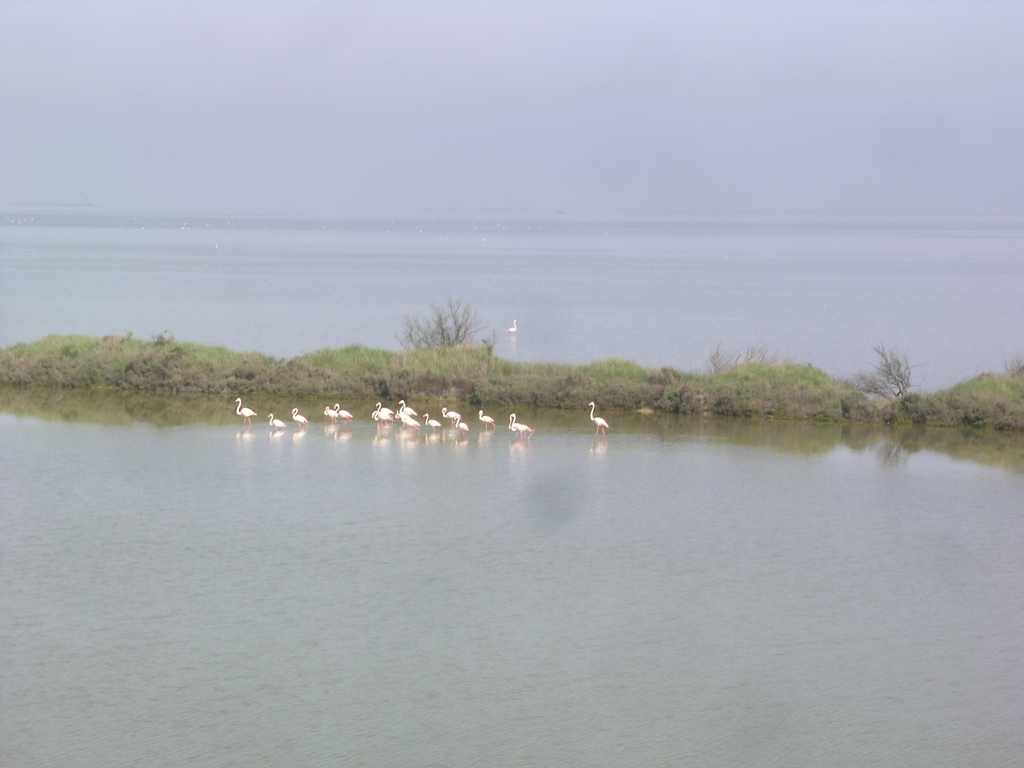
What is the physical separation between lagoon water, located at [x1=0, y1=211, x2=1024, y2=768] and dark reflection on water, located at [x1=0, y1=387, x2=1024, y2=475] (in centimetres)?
12

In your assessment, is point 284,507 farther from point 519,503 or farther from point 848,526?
point 848,526

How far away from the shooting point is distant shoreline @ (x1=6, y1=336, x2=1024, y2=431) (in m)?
26.0

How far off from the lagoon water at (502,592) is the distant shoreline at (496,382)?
72 cm

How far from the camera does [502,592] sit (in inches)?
570

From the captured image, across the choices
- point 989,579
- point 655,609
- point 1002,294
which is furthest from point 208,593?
point 1002,294

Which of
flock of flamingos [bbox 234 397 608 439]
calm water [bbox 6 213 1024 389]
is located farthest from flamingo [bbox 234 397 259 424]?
calm water [bbox 6 213 1024 389]

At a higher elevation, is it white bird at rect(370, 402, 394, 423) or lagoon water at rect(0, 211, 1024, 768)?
white bird at rect(370, 402, 394, 423)

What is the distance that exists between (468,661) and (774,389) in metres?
15.7

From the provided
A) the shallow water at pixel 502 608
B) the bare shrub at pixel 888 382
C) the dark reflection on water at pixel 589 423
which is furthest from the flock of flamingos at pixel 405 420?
the bare shrub at pixel 888 382

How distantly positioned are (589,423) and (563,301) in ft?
130

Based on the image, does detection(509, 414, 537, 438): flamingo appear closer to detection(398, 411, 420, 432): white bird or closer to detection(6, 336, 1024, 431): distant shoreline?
detection(398, 411, 420, 432): white bird

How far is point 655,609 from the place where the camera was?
14070 mm

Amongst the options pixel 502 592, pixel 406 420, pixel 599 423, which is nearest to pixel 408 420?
pixel 406 420

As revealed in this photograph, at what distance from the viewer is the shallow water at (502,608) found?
35.9 ft
